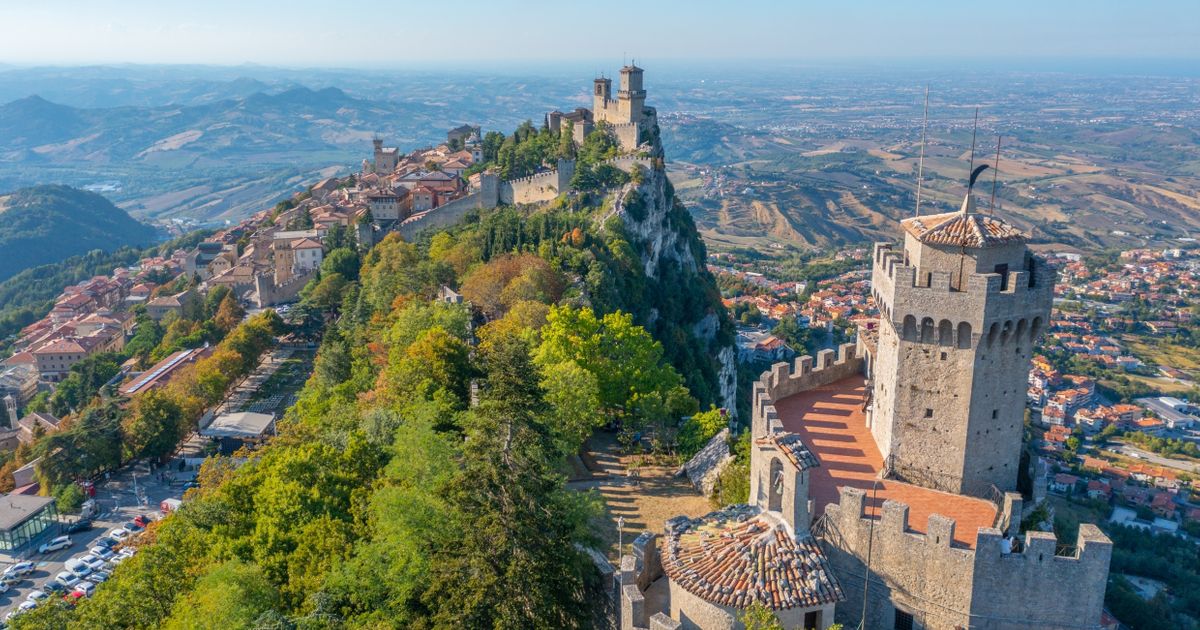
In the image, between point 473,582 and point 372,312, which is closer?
point 473,582

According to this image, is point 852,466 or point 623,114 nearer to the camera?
point 852,466

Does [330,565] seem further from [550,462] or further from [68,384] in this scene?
[68,384]

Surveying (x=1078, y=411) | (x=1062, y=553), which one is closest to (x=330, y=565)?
(x=1062, y=553)

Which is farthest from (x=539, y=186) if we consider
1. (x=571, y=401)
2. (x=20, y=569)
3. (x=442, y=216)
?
(x=571, y=401)

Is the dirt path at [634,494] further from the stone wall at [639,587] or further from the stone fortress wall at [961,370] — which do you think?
the stone fortress wall at [961,370]

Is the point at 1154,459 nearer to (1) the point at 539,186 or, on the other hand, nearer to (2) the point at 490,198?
(1) the point at 539,186

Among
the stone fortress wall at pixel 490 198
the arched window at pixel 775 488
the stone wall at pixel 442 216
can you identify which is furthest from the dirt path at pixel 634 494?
the stone wall at pixel 442 216

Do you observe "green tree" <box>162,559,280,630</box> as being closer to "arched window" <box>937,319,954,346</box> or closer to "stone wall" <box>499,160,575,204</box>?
"arched window" <box>937,319,954,346</box>
